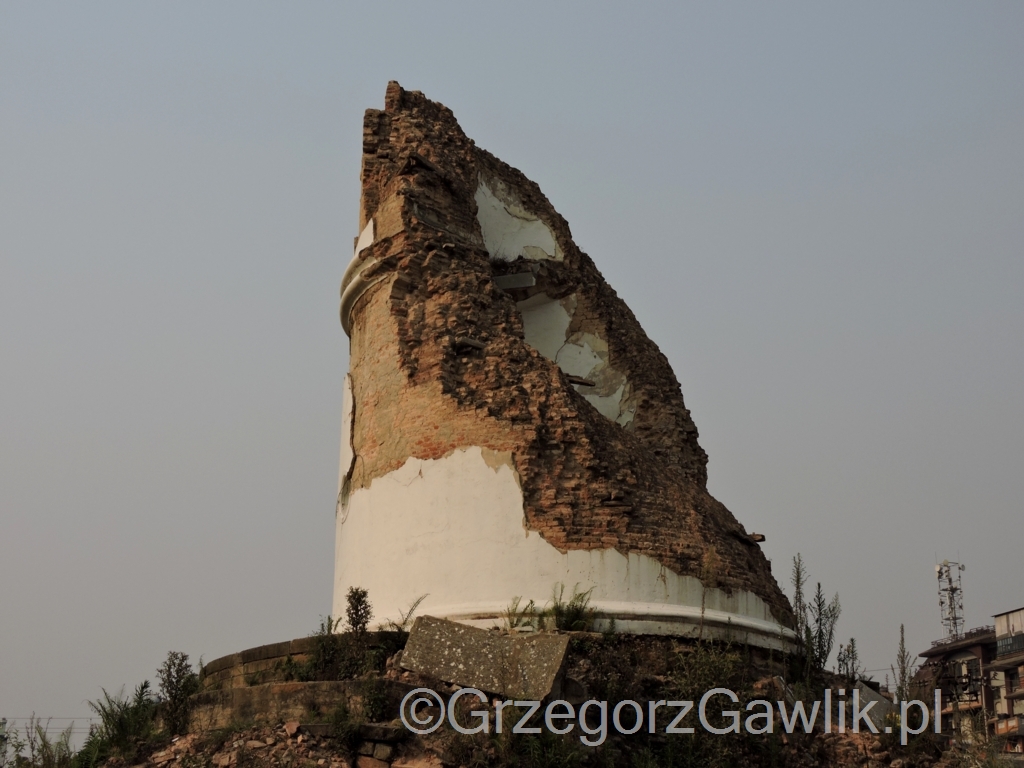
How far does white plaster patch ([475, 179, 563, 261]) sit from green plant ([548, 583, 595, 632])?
5.26 m

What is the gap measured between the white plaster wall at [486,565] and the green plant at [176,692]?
70.1 inches

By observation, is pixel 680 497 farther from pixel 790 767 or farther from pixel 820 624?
pixel 790 767

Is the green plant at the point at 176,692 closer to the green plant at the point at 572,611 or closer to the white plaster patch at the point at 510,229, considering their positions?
the green plant at the point at 572,611

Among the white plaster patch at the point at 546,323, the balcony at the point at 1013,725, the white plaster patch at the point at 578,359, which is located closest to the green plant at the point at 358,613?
the white plaster patch at the point at 578,359

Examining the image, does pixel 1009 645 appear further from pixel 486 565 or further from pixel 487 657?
pixel 487 657

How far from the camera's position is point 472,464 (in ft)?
35.3

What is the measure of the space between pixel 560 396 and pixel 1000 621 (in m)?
24.3

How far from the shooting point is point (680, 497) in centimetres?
1126

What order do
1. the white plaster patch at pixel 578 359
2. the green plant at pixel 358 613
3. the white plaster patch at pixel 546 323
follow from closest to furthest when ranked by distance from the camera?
the green plant at pixel 358 613
the white plaster patch at pixel 578 359
the white plaster patch at pixel 546 323

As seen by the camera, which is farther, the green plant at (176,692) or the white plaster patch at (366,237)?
the white plaster patch at (366,237)

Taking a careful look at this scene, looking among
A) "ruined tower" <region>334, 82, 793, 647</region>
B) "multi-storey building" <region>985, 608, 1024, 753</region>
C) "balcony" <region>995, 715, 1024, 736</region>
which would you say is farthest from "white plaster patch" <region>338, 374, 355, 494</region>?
"multi-storey building" <region>985, 608, 1024, 753</region>

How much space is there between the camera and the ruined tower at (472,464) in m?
10.4

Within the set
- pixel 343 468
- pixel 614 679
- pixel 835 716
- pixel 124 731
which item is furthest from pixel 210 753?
pixel 835 716

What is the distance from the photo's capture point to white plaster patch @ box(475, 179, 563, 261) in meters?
14.1
